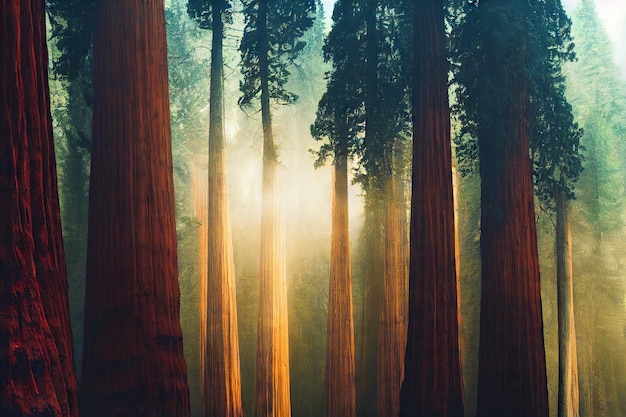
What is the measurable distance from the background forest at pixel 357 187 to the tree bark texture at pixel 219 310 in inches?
3.0

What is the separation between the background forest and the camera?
15320 mm

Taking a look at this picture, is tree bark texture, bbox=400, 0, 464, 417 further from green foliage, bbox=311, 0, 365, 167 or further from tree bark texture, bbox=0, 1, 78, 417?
tree bark texture, bbox=0, 1, 78, 417

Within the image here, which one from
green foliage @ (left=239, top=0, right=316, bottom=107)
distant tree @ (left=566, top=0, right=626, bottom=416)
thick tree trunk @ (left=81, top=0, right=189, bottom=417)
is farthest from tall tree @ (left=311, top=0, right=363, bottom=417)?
distant tree @ (left=566, top=0, right=626, bottom=416)

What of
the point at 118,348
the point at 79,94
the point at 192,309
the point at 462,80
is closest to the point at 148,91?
the point at 118,348

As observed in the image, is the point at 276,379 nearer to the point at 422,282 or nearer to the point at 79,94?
the point at 422,282

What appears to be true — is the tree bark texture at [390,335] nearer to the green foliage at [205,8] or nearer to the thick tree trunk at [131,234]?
the green foliage at [205,8]

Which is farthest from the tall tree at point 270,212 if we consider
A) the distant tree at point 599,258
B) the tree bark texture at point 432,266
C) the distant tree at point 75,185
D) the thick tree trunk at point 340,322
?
the distant tree at point 599,258

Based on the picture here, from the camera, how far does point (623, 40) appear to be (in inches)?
1209

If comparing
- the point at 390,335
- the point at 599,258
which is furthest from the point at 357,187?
the point at 390,335

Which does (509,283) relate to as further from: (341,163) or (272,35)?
(272,35)

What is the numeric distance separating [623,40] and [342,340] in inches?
866

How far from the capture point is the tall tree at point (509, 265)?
10070mm

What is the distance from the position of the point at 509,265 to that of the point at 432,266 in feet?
3.62

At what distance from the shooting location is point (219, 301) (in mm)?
15859
